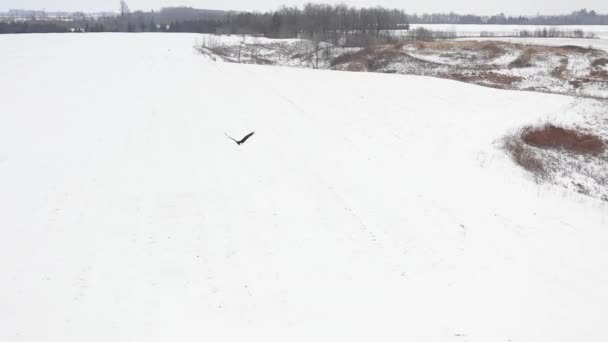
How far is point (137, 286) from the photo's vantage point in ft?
27.0

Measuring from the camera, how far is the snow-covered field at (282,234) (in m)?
7.69

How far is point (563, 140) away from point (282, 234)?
A: 16.9 metres

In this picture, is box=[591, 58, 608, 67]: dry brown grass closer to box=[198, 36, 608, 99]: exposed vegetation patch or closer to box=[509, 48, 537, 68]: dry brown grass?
box=[198, 36, 608, 99]: exposed vegetation patch

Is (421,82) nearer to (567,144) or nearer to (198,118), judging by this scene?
(567,144)

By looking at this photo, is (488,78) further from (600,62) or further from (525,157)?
(525,157)

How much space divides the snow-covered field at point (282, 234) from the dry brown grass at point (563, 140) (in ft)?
6.54

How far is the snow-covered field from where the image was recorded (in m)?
7.69

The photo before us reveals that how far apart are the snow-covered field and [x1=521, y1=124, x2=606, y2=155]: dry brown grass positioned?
199 centimetres

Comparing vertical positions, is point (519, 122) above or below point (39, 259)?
above

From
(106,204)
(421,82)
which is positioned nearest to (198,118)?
(106,204)

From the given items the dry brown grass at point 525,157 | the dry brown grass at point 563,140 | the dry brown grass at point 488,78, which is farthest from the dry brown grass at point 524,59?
the dry brown grass at point 525,157

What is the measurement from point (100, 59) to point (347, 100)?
2886 centimetres

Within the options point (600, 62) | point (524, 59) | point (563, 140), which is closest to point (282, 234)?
point (563, 140)

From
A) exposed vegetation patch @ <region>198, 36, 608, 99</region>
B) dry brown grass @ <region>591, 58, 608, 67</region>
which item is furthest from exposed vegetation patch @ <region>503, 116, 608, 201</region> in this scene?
dry brown grass @ <region>591, 58, 608, 67</region>
